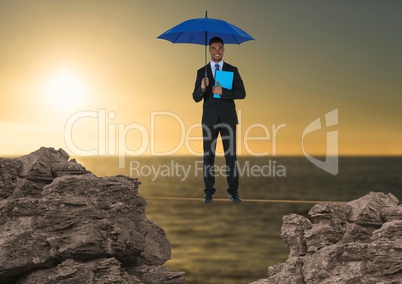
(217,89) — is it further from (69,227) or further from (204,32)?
(69,227)

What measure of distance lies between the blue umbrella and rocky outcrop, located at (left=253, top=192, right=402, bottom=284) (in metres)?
5.14

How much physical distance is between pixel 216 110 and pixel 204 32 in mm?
2430

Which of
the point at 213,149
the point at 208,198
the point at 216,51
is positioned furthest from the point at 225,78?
the point at 208,198

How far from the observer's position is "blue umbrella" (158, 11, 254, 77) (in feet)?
50.2

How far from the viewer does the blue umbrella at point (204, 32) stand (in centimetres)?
1531

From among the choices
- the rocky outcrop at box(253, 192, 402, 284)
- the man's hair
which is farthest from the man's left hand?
the rocky outcrop at box(253, 192, 402, 284)

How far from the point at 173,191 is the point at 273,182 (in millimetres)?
19868

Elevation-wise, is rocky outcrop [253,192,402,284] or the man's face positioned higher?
the man's face

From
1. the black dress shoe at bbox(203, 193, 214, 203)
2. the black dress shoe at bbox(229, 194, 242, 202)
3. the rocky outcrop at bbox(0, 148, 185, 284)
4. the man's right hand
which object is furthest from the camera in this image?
the black dress shoe at bbox(229, 194, 242, 202)

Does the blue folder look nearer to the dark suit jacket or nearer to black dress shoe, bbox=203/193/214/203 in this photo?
the dark suit jacket

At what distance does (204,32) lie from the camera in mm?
15898

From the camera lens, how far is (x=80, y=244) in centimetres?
1241

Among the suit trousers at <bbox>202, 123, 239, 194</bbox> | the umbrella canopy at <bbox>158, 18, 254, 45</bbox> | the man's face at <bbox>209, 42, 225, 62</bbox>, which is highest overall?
the umbrella canopy at <bbox>158, 18, 254, 45</bbox>

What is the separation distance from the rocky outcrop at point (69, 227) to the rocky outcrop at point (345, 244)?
2.95 m
